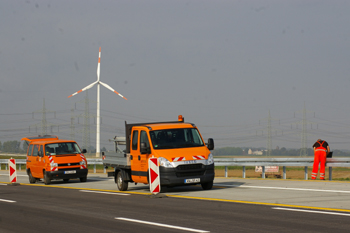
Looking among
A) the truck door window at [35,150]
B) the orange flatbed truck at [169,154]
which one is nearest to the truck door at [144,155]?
the orange flatbed truck at [169,154]

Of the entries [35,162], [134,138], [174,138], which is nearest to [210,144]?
[174,138]

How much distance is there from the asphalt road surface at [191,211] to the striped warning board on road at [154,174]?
28 cm

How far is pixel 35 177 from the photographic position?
24.3 metres

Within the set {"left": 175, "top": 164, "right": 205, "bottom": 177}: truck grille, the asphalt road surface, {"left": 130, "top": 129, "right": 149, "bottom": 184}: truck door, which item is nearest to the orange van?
the asphalt road surface

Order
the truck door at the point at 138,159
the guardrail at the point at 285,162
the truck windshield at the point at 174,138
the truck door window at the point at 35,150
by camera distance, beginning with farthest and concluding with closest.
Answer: the truck door window at the point at 35,150 → the guardrail at the point at 285,162 → the truck door at the point at 138,159 → the truck windshield at the point at 174,138

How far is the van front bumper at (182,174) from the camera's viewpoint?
578 inches

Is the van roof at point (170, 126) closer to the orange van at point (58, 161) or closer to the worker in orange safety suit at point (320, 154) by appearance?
the worker in orange safety suit at point (320, 154)

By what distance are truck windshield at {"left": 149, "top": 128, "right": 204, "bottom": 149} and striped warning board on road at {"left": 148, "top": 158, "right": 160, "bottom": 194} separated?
900 mm

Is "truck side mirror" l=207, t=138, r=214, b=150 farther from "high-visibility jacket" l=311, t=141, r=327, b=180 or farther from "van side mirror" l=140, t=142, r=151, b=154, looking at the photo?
"high-visibility jacket" l=311, t=141, r=327, b=180

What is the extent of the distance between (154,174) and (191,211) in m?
3.62

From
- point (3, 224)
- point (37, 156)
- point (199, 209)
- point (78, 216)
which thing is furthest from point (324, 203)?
point (37, 156)

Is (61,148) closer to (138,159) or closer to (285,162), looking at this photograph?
(138,159)

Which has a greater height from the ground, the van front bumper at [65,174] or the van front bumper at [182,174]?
the van front bumper at [182,174]

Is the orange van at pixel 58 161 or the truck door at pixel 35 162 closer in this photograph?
the orange van at pixel 58 161
